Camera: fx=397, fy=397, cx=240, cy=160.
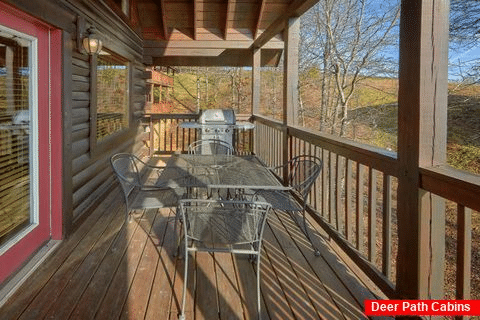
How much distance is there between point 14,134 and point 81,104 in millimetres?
1408

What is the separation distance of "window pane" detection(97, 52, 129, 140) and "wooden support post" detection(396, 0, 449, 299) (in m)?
3.80

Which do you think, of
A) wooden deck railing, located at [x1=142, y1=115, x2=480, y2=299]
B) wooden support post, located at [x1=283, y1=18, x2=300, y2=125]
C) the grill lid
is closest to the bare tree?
the grill lid

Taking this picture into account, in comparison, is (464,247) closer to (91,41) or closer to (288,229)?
(288,229)

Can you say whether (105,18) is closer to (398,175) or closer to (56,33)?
(56,33)

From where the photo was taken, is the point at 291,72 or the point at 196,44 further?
the point at 196,44

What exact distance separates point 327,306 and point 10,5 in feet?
8.69

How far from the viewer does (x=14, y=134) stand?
2.68 m

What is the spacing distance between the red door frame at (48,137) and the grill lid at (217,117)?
451cm

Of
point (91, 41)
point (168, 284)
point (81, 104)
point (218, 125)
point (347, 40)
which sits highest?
point (347, 40)

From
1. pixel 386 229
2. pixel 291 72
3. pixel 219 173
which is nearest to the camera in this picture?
pixel 386 229

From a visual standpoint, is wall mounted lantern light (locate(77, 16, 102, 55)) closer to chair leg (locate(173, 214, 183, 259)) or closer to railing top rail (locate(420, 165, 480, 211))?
chair leg (locate(173, 214, 183, 259))

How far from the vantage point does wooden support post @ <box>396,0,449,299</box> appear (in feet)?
6.47

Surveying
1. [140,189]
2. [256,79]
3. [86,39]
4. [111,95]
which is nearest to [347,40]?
[256,79]

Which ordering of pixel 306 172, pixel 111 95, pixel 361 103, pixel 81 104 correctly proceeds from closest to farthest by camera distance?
pixel 306 172 < pixel 81 104 < pixel 111 95 < pixel 361 103
